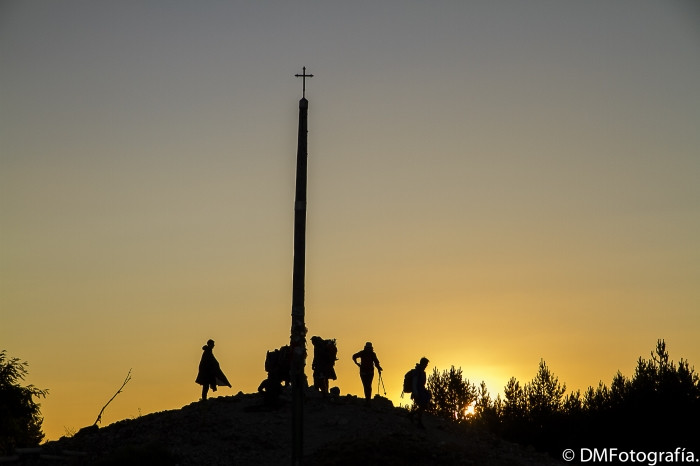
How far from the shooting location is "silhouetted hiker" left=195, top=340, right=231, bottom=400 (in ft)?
125

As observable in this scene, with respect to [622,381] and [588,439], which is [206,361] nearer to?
[588,439]

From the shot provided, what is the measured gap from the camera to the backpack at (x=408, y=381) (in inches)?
1421

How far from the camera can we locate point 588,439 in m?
50.2

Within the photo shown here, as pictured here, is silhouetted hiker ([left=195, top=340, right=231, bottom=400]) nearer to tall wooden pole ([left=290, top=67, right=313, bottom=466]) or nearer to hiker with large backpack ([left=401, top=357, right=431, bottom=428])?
hiker with large backpack ([left=401, top=357, right=431, bottom=428])

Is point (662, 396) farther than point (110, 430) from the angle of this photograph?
Yes

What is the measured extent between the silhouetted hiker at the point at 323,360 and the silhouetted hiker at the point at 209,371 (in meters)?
3.14

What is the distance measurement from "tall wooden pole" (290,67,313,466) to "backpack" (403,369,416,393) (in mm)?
8664

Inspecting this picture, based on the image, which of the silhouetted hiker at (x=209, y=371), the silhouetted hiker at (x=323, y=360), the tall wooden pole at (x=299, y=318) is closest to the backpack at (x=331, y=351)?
the silhouetted hiker at (x=323, y=360)

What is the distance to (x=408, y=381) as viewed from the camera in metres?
36.2

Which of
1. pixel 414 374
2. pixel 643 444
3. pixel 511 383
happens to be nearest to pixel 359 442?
pixel 414 374

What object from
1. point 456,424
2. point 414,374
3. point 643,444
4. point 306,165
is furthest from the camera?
point 643,444

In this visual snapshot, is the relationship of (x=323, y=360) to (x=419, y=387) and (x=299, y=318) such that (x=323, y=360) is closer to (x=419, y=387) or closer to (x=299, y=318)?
(x=419, y=387)

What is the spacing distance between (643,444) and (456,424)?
45.2ft

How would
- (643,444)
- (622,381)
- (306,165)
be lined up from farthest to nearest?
(622,381) < (643,444) < (306,165)
